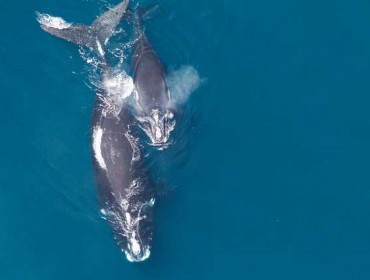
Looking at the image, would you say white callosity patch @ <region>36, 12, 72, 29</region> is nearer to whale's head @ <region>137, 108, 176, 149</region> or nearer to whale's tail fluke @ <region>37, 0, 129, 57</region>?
whale's tail fluke @ <region>37, 0, 129, 57</region>

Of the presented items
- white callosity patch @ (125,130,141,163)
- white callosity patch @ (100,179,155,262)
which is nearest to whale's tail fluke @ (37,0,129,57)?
white callosity patch @ (125,130,141,163)

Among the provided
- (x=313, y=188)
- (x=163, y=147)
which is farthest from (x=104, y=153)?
(x=313, y=188)

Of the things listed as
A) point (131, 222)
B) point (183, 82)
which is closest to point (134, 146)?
point (131, 222)

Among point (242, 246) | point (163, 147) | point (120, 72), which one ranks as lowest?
point (242, 246)

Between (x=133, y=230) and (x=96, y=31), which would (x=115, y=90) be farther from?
(x=133, y=230)

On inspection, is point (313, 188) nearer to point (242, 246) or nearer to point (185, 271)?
point (242, 246)
